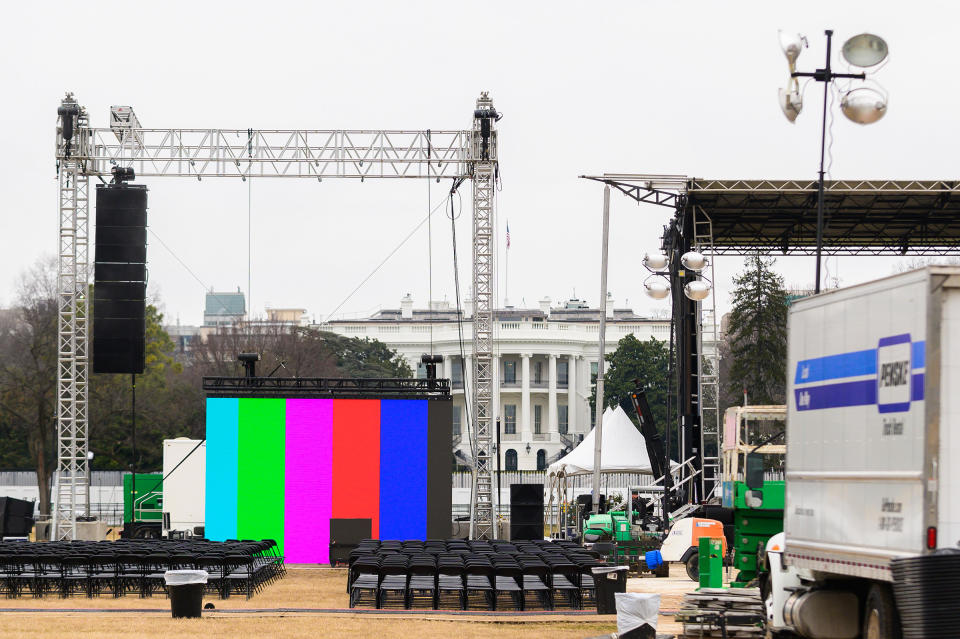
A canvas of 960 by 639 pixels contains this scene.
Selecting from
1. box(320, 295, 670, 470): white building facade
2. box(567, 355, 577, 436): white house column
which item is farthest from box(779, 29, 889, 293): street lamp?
box(567, 355, 577, 436): white house column

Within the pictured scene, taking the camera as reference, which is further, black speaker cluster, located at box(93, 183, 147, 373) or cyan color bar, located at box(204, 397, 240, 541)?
black speaker cluster, located at box(93, 183, 147, 373)

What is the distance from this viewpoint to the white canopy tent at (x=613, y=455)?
125ft

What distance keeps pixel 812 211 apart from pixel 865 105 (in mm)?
17541

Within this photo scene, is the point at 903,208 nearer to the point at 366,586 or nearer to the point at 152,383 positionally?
the point at 366,586

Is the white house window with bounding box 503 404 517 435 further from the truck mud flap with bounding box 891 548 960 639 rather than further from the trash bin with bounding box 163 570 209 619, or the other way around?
the truck mud flap with bounding box 891 548 960 639

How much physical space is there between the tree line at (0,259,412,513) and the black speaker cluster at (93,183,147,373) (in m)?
10.7

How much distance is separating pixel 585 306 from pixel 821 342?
129 metres

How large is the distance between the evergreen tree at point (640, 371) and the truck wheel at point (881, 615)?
74493 millimetres

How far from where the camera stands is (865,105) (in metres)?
15.8

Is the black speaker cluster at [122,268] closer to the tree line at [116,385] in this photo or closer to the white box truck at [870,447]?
the tree line at [116,385]

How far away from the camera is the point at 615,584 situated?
16656 mm

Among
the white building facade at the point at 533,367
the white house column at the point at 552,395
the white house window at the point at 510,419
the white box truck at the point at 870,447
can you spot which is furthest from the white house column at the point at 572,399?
the white box truck at the point at 870,447

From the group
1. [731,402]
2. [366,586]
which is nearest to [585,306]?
[731,402]

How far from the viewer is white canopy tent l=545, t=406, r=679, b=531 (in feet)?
125
